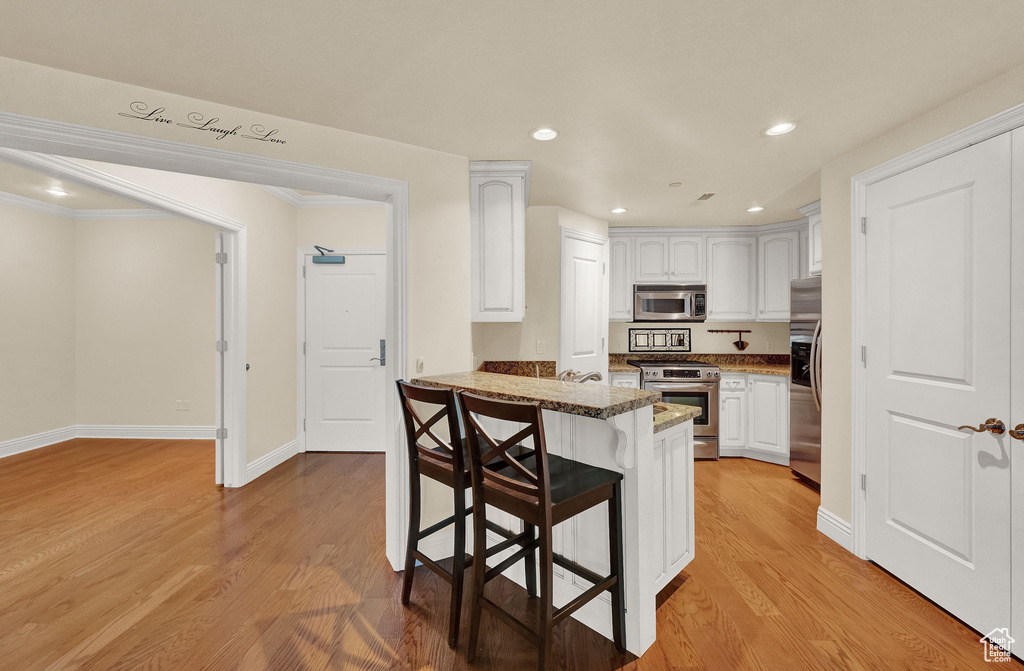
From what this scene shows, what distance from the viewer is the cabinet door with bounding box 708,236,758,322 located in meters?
4.59

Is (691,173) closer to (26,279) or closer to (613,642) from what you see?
(613,642)

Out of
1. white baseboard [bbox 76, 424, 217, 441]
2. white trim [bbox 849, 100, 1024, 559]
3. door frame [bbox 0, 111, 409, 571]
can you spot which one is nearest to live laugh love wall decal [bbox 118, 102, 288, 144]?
door frame [bbox 0, 111, 409, 571]

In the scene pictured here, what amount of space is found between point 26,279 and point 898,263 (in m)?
7.07

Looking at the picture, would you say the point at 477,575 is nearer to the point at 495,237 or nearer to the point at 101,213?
the point at 495,237

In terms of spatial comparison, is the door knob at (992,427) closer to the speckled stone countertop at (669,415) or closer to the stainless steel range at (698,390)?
the speckled stone countertop at (669,415)

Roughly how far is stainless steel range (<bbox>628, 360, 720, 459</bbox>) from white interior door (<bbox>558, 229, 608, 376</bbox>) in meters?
0.55

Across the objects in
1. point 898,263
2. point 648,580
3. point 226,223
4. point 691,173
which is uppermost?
point 691,173

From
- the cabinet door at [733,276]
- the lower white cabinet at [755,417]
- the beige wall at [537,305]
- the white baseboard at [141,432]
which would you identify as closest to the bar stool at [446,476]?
the beige wall at [537,305]

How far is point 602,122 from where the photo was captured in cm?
219

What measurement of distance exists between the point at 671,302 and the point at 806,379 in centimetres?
143

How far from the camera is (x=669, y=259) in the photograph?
465 centimetres

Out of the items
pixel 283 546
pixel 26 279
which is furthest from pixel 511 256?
pixel 26 279

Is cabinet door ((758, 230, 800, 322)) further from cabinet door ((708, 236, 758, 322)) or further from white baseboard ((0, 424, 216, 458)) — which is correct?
white baseboard ((0, 424, 216, 458))

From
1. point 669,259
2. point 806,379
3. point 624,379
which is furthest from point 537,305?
point 806,379
